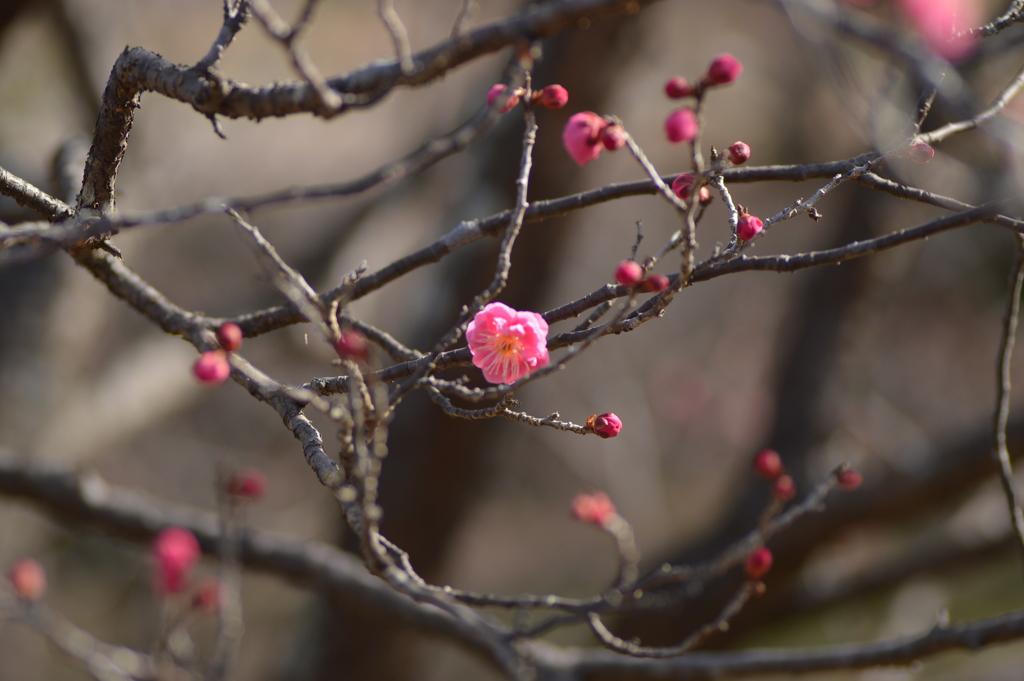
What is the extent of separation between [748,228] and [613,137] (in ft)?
0.67

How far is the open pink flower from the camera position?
910mm

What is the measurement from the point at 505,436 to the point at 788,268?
254 centimetres

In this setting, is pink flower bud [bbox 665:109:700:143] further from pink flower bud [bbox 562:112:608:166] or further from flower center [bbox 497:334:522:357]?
flower center [bbox 497:334:522:357]

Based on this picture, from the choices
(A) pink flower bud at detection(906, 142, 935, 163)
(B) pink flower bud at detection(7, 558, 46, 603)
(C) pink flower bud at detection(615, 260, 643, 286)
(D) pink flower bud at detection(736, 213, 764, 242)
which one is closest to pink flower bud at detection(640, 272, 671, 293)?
(C) pink flower bud at detection(615, 260, 643, 286)

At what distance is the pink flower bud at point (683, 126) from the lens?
722mm

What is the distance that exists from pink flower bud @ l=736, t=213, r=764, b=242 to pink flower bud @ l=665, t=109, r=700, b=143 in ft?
0.57

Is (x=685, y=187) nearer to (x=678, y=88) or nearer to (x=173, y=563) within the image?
(x=678, y=88)

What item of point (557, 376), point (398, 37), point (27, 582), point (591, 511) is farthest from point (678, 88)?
point (557, 376)

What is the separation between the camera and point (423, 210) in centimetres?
403

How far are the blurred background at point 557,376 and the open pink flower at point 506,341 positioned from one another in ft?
1.18

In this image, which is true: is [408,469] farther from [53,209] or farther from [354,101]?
[354,101]

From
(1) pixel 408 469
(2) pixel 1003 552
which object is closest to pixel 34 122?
(1) pixel 408 469

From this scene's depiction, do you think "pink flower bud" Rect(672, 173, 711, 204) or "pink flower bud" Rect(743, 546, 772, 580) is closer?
"pink flower bud" Rect(672, 173, 711, 204)

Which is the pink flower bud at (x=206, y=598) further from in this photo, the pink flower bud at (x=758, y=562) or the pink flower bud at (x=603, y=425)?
the pink flower bud at (x=758, y=562)
